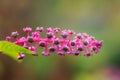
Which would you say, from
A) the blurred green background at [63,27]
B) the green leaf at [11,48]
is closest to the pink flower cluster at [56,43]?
the green leaf at [11,48]

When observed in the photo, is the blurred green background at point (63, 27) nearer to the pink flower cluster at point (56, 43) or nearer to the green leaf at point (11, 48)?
the pink flower cluster at point (56, 43)

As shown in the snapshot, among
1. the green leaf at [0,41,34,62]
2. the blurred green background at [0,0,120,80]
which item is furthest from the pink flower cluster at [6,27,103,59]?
the blurred green background at [0,0,120,80]

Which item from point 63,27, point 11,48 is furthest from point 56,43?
point 63,27

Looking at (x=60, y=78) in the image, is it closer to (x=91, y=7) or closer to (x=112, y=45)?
(x=112, y=45)

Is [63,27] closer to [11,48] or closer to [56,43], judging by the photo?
[56,43]

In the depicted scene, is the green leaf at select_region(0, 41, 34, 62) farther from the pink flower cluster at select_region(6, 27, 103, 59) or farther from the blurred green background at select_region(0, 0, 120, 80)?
the blurred green background at select_region(0, 0, 120, 80)

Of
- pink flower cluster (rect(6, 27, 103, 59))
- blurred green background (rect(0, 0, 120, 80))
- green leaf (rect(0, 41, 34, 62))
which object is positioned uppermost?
blurred green background (rect(0, 0, 120, 80))

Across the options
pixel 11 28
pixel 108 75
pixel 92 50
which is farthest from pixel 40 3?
pixel 92 50
